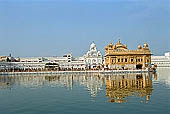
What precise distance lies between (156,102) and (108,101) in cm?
306

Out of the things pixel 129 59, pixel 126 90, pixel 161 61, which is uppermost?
pixel 161 61

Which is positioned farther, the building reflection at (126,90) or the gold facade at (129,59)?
the gold facade at (129,59)

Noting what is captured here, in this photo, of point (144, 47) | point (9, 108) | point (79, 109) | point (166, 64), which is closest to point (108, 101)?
point (79, 109)

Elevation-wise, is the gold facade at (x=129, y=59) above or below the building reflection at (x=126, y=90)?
above

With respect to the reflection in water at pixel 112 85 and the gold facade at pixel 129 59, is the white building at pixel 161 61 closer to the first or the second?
the gold facade at pixel 129 59

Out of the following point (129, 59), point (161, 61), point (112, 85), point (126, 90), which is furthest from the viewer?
point (161, 61)

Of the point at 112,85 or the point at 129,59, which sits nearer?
the point at 112,85

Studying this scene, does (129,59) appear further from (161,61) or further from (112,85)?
(161,61)

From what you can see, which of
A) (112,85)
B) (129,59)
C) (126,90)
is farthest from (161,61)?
(126,90)

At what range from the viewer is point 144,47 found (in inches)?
2240

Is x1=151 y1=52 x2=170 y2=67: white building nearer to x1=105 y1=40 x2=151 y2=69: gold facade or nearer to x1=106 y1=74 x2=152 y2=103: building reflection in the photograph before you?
x1=105 y1=40 x2=151 y2=69: gold facade

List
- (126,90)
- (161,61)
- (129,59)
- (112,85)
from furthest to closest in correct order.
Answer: (161,61), (129,59), (112,85), (126,90)

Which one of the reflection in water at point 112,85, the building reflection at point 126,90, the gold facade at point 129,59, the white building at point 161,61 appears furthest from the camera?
the white building at point 161,61

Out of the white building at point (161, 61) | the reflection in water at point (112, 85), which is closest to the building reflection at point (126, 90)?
the reflection in water at point (112, 85)
